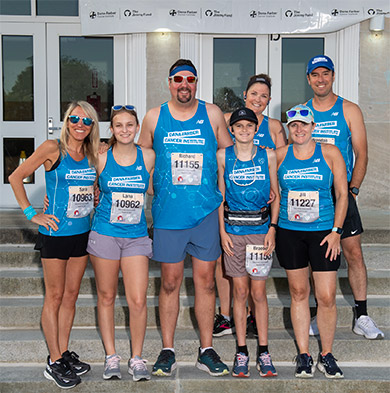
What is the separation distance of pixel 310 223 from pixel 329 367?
A: 0.95m

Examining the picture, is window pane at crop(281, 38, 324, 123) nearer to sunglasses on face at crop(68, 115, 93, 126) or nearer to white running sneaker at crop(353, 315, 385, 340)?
white running sneaker at crop(353, 315, 385, 340)

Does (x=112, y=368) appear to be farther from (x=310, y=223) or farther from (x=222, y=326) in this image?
(x=310, y=223)

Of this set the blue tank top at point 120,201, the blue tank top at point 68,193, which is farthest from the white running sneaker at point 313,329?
the blue tank top at point 68,193

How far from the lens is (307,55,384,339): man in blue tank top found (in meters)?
3.69

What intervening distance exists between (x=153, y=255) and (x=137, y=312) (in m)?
0.37

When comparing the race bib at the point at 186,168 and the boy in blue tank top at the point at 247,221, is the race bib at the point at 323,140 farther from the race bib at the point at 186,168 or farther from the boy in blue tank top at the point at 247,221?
the race bib at the point at 186,168

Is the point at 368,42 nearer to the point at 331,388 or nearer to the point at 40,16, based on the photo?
the point at 40,16

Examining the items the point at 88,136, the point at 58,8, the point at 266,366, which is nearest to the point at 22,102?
the point at 58,8

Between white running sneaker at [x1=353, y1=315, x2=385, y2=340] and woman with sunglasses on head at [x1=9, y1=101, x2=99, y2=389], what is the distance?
80.4 inches

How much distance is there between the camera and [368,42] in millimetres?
6711

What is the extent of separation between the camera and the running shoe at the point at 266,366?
3359 millimetres

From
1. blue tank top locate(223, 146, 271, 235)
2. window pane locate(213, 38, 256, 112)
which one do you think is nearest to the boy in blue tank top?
blue tank top locate(223, 146, 271, 235)

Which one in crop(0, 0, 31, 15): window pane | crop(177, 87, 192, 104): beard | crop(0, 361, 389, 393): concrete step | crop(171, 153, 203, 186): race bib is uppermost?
crop(0, 0, 31, 15): window pane

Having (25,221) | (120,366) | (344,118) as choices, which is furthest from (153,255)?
(25,221)
